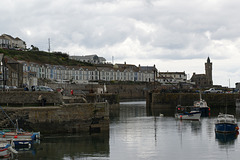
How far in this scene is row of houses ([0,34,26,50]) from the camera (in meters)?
155

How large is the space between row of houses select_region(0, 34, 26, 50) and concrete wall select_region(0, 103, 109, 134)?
4983 inches

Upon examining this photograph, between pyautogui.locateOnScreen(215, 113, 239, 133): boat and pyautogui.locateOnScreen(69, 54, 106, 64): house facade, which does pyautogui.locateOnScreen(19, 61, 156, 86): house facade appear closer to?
pyautogui.locateOnScreen(69, 54, 106, 64): house facade

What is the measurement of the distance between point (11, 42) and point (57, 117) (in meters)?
134

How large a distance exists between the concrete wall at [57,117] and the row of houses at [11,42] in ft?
415

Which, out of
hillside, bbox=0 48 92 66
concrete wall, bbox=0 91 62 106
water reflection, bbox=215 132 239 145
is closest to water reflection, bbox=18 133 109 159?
concrete wall, bbox=0 91 62 106

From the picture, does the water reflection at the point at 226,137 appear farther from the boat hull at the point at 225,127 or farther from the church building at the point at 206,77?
the church building at the point at 206,77

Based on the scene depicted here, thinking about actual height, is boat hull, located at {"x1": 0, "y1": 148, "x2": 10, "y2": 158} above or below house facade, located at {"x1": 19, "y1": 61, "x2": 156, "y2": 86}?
below

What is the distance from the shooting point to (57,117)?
1368 inches

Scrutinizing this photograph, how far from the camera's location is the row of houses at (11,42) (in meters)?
155

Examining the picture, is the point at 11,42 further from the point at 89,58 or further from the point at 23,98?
the point at 23,98

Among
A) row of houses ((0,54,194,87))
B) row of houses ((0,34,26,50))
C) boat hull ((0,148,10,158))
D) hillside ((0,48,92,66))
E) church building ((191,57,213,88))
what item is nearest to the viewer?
boat hull ((0,148,10,158))

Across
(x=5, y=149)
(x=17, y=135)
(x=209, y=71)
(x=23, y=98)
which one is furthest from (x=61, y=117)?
(x=209, y=71)

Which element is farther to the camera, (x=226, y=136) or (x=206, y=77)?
(x=206, y=77)

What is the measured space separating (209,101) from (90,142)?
51.5 metres
